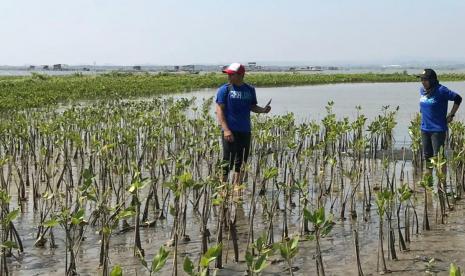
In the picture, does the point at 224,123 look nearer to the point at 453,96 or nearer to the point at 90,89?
the point at 453,96

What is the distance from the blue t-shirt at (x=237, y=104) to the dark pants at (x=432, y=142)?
232cm

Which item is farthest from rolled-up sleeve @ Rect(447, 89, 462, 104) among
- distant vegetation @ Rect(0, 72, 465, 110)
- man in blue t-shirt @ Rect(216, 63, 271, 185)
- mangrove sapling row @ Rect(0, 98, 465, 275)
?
distant vegetation @ Rect(0, 72, 465, 110)

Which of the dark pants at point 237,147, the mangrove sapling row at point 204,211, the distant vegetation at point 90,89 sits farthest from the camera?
the distant vegetation at point 90,89

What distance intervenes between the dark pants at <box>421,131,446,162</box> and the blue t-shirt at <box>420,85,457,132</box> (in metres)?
0.06

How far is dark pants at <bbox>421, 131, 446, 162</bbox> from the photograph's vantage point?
6.79 meters

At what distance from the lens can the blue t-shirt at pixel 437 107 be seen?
265 inches

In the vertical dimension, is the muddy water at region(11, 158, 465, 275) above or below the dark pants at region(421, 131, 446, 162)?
below

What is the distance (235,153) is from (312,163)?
2560 mm

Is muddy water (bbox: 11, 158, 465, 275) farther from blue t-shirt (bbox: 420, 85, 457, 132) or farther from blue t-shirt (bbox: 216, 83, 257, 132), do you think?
blue t-shirt (bbox: 420, 85, 457, 132)

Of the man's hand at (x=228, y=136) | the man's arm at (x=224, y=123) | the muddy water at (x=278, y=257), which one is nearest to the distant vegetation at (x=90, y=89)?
the man's arm at (x=224, y=123)

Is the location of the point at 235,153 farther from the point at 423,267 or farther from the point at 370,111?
the point at 370,111

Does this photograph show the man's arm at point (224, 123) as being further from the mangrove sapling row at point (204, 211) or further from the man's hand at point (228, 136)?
the mangrove sapling row at point (204, 211)

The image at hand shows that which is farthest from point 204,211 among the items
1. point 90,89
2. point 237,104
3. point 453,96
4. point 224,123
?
point 90,89

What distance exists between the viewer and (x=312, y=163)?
8.59m
